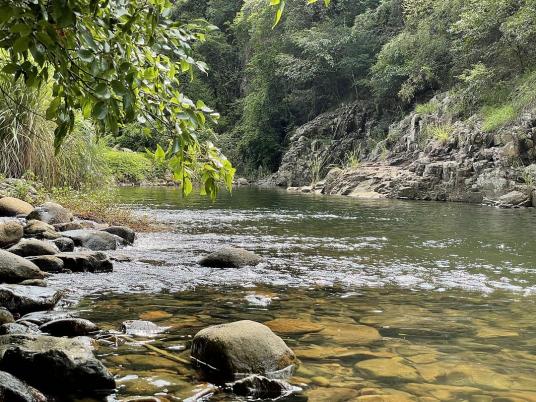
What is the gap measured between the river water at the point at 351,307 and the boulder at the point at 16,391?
42 cm

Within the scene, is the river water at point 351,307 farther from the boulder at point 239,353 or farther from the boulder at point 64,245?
the boulder at point 64,245

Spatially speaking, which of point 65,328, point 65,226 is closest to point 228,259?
point 65,328

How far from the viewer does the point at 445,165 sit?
2083cm

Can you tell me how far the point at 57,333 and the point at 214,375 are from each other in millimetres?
1258

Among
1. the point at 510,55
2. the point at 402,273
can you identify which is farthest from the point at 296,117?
the point at 402,273

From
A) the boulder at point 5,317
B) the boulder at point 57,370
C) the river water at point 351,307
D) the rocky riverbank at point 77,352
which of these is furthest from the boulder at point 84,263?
the boulder at point 57,370

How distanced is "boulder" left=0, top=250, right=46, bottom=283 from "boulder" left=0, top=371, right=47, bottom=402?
8.50 feet

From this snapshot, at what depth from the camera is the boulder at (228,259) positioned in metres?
6.71

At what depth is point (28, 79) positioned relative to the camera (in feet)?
8.04

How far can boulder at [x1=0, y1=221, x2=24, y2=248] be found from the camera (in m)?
6.84

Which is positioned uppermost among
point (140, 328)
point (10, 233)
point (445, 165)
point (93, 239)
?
point (445, 165)

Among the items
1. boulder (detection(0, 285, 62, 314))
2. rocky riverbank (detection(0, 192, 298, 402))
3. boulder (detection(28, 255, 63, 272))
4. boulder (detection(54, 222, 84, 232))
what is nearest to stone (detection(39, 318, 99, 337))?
rocky riverbank (detection(0, 192, 298, 402))

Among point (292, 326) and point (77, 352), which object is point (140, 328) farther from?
point (292, 326)

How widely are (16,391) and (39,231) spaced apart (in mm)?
5606
